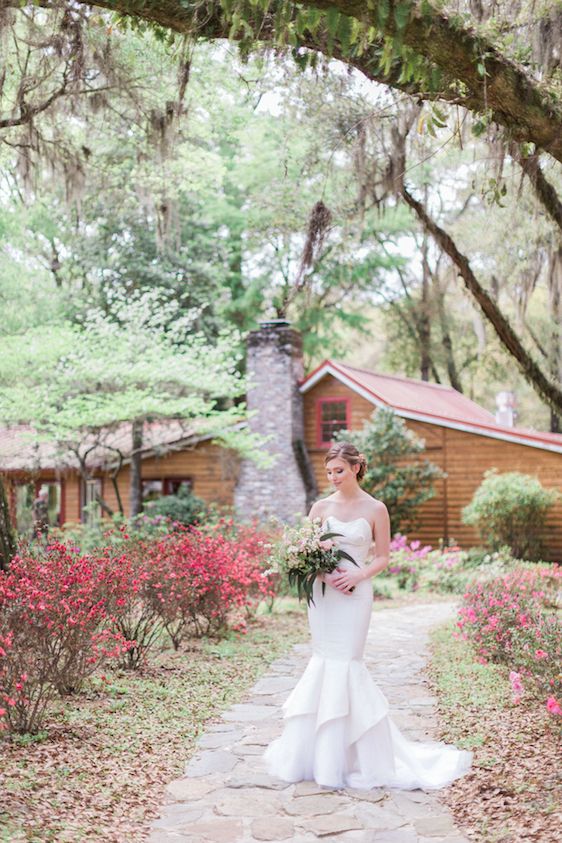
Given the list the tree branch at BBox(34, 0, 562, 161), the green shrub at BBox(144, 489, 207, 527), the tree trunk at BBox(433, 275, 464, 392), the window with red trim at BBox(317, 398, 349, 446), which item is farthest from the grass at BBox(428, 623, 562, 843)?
the tree trunk at BBox(433, 275, 464, 392)

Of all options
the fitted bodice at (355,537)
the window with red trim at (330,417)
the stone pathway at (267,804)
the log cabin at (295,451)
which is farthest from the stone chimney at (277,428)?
the fitted bodice at (355,537)

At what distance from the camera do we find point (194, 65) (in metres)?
13.4

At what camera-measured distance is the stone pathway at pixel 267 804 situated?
437 cm

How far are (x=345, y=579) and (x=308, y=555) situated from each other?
26 centimetres

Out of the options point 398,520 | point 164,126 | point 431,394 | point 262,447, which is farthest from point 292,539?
point 431,394

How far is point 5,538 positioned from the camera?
8070 millimetres

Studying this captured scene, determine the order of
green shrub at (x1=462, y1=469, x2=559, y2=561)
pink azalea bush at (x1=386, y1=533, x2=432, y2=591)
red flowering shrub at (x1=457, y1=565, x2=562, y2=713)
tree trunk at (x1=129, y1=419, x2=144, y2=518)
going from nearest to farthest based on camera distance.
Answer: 1. red flowering shrub at (x1=457, y1=565, x2=562, y2=713)
2. pink azalea bush at (x1=386, y1=533, x2=432, y2=591)
3. green shrub at (x1=462, y1=469, x2=559, y2=561)
4. tree trunk at (x1=129, y1=419, x2=144, y2=518)

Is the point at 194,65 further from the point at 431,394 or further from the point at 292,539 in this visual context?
the point at 431,394

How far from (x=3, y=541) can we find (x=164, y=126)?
200 inches

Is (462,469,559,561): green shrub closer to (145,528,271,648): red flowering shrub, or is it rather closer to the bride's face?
(145,528,271,648): red flowering shrub

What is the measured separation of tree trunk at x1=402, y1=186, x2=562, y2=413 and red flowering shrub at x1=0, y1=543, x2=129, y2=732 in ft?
18.1

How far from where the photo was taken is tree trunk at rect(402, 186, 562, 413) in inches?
414

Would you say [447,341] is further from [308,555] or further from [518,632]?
[308,555]

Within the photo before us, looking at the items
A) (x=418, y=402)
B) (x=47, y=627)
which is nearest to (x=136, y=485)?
(x=418, y=402)
